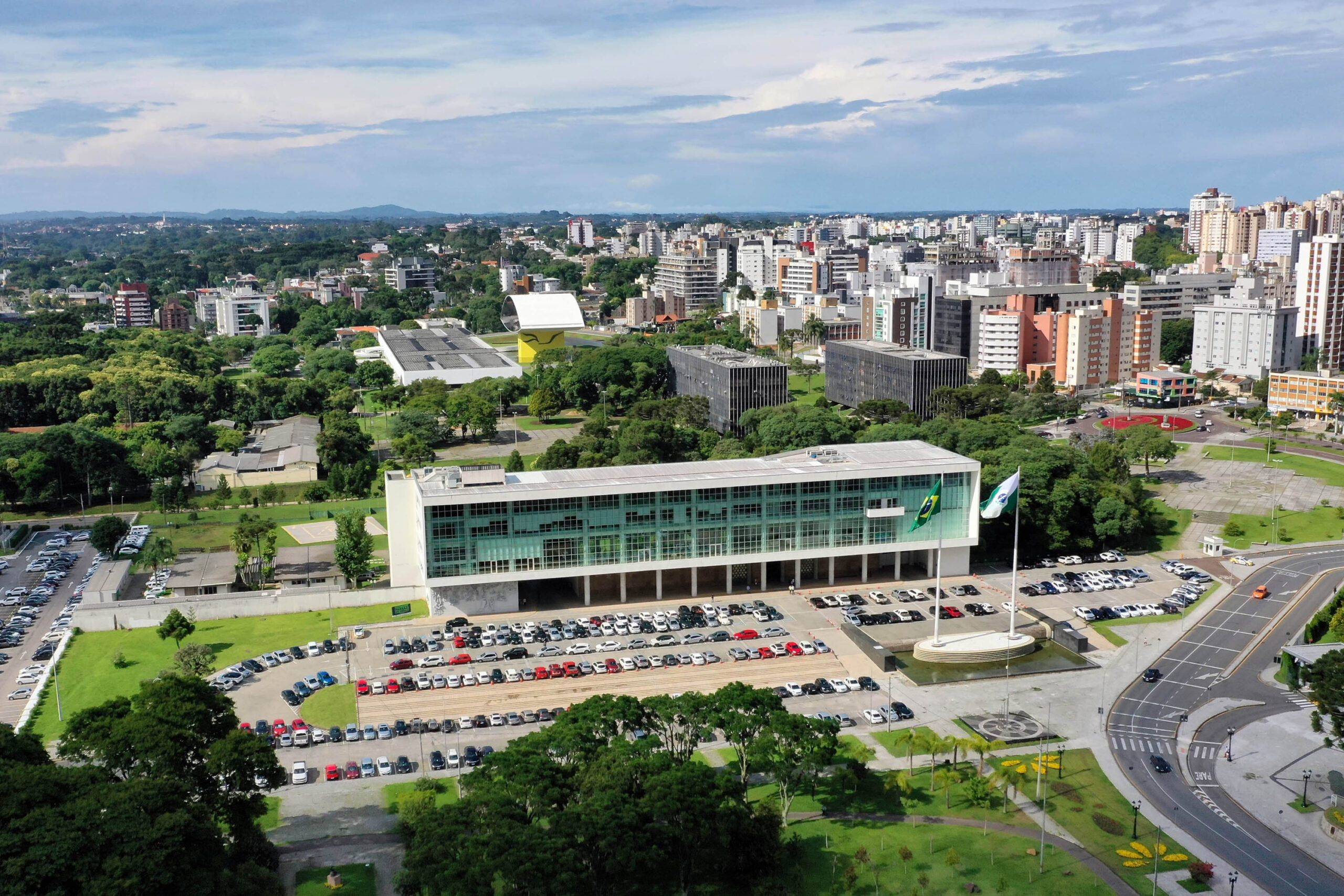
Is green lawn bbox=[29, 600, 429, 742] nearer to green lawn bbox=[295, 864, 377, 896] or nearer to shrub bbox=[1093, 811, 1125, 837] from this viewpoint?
green lawn bbox=[295, 864, 377, 896]

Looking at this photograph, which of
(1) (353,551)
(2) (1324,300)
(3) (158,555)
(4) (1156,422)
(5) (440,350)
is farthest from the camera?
(5) (440,350)

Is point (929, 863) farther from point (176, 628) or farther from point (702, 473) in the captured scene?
point (176, 628)

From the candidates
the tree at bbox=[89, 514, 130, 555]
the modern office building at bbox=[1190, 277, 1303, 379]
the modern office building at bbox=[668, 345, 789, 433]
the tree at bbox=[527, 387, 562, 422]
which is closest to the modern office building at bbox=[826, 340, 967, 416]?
the modern office building at bbox=[668, 345, 789, 433]

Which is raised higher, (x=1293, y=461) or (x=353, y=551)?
(x=353, y=551)

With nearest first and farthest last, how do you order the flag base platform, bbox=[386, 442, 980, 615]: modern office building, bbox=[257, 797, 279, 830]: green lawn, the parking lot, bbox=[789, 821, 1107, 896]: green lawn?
1. bbox=[789, 821, 1107, 896]: green lawn
2. bbox=[257, 797, 279, 830]: green lawn
3. the parking lot
4. the flag base platform
5. bbox=[386, 442, 980, 615]: modern office building

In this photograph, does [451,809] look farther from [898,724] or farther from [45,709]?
[45,709]

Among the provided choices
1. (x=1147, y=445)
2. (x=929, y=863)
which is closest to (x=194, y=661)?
(x=929, y=863)
